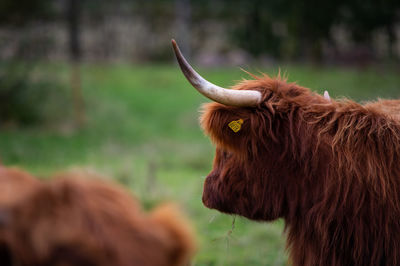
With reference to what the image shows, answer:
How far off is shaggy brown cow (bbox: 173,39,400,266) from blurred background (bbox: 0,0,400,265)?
185cm

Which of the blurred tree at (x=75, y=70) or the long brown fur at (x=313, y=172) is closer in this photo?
the long brown fur at (x=313, y=172)

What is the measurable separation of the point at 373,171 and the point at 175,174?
7.44 metres

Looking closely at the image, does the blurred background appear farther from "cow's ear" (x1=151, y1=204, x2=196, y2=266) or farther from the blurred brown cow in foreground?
the blurred brown cow in foreground

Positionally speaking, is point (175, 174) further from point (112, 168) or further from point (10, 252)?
point (10, 252)

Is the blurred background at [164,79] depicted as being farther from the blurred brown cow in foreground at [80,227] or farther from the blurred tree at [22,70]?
the blurred brown cow in foreground at [80,227]

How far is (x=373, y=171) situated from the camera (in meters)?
3.14

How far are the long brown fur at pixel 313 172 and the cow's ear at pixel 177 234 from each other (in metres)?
1.32

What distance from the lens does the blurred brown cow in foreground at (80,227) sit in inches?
69.2

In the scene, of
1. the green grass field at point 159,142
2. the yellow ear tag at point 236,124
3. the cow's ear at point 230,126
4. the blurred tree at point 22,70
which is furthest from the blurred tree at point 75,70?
the yellow ear tag at point 236,124

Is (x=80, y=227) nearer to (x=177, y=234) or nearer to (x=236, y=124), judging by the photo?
(x=177, y=234)

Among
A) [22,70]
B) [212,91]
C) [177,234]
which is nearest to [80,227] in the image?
[177,234]

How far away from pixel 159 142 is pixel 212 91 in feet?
32.4

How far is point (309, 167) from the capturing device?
3.27m

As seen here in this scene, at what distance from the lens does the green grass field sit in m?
6.68
